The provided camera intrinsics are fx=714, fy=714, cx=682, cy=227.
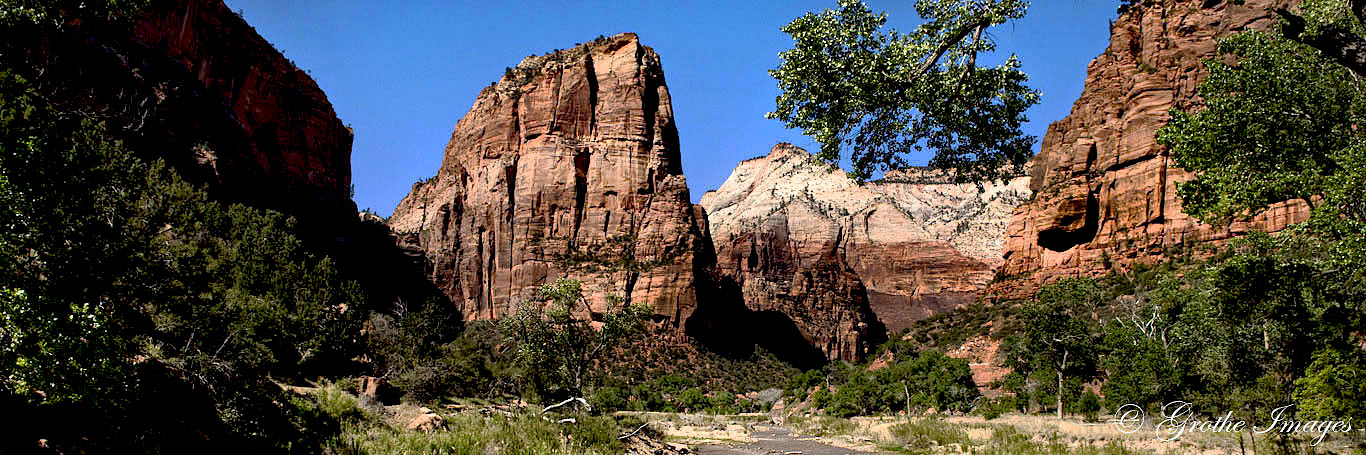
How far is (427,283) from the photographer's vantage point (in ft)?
321

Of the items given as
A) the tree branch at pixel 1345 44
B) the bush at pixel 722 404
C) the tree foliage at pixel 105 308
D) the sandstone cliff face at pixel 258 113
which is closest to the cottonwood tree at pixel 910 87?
the tree branch at pixel 1345 44

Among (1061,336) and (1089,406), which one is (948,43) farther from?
(1061,336)

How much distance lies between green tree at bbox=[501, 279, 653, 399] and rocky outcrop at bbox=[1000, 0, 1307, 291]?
59110 millimetres

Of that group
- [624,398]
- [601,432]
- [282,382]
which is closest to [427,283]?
[624,398]

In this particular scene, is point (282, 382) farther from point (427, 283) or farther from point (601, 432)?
point (427, 283)

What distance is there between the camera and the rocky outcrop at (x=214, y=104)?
154 feet

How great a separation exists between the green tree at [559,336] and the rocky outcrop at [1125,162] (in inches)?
2327

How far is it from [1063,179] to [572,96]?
63262 millimetres

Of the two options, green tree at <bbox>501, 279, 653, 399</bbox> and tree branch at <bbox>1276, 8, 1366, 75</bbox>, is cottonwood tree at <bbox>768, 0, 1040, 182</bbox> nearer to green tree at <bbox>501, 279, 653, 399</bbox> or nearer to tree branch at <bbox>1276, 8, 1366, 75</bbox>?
tree branch at <bbox>1276, 8, 1366, 75</bbox>

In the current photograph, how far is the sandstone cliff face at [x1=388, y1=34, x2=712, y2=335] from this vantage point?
88812 mm

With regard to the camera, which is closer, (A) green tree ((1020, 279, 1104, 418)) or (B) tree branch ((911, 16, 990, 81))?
(B) tree branch ((911, 16, 990, 81))

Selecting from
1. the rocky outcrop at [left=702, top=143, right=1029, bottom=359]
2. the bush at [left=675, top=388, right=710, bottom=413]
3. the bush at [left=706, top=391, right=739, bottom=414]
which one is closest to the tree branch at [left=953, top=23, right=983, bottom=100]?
the bush at [left=706, top=391, right=739, bottom=414]

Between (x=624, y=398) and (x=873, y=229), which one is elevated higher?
(x=873, y=229)

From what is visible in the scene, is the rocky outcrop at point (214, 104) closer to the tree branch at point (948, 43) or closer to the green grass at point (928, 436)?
the tree branch at point (948, 43)
